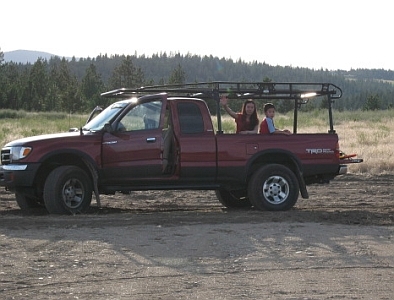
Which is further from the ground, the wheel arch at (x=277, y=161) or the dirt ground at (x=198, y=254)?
the wheel arch at (x=277, y=161)

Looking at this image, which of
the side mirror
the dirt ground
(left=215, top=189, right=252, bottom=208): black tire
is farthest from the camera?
(left=215, top=189, right=252, bottom=208): black tire

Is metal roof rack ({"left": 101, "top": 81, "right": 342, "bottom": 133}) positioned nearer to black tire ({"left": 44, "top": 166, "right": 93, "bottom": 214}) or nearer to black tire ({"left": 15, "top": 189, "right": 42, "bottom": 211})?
black tire ({"left": 44, "top": 166, "right": 93, "bottom": 214})

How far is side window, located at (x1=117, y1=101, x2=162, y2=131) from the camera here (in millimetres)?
12828

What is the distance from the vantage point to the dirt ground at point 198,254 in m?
7.35

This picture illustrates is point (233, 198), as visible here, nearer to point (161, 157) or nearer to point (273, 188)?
point (273, 188)

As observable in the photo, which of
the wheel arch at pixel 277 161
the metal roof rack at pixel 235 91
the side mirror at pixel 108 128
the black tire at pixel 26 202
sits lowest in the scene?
the black tire at pixel 26 202

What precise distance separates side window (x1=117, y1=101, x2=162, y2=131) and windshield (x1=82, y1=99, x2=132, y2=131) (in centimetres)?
19

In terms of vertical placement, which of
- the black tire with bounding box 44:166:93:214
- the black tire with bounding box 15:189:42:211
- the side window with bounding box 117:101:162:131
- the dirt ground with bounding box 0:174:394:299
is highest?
the side window with bounding box 117:101:162:131

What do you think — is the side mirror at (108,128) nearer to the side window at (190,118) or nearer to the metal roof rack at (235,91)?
the metal roof rack at (235,91)

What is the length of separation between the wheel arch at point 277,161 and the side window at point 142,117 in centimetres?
165

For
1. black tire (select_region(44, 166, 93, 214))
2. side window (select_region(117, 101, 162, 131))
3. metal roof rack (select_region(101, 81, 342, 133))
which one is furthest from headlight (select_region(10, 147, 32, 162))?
metal roof rack (select_region(101, 81, 342, 133))

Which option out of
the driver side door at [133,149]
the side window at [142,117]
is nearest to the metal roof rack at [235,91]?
the side window at [142,117]

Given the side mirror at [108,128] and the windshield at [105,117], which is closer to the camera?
the side mirror at [108,128]

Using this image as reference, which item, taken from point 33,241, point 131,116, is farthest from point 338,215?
point 33,241
